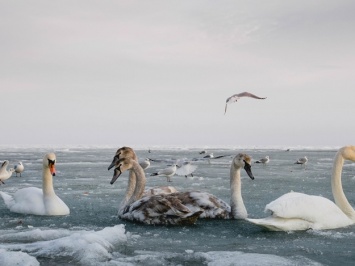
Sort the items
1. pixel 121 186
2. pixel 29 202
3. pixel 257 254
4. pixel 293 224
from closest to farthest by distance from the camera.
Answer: pixel 257 254, pixel 293 224, pixel 29 202, pixel 121 186

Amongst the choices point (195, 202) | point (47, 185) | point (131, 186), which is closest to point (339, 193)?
point (195, 202)

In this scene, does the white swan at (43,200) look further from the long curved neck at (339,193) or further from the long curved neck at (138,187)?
the long curved neck at (339,193)

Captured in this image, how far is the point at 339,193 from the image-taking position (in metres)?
8.72

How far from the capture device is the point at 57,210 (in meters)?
9.86

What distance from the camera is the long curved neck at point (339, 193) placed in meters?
8.62

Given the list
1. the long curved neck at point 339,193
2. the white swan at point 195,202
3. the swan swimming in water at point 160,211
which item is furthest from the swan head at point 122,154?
the long curved neck at point 339,193

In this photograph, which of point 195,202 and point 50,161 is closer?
point 195,202

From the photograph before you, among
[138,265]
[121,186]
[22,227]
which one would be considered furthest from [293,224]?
[121,186]

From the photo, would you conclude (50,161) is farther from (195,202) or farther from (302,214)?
(302,214)

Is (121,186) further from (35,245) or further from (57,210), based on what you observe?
(35,245)

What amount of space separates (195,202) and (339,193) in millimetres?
2587

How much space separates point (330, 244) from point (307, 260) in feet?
3.66

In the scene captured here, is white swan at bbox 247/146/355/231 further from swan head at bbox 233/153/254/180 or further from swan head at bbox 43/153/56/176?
swan head at bbox 43/153/56/176

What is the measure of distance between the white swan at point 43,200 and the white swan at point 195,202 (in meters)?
1.27
